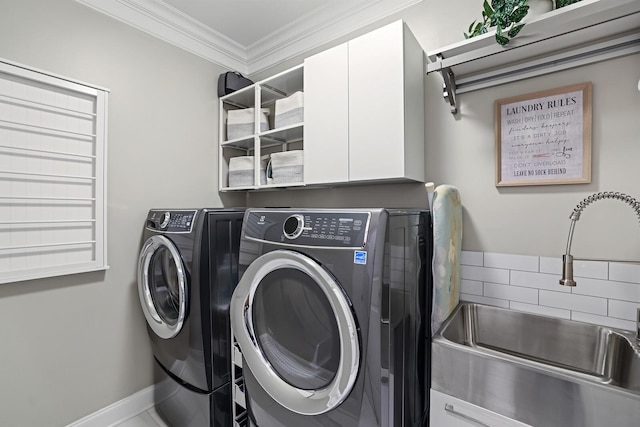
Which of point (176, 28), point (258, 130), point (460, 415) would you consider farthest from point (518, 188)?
point (176, 28)

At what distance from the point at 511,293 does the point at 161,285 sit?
6.60 ft

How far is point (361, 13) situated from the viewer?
193 centimetres

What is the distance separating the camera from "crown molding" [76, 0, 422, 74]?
188cm

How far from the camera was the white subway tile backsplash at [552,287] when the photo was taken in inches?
46.4

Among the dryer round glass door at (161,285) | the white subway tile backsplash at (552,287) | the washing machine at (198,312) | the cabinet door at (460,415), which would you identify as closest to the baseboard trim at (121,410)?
the washing machine at (198,312)

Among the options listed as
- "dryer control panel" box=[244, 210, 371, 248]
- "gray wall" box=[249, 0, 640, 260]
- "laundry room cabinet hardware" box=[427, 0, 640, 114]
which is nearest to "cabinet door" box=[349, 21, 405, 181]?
"laundry room cabinet hardware" box=[427, 0, 640, 114]

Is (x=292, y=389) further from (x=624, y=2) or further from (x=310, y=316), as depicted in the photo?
(x=624, y=2)

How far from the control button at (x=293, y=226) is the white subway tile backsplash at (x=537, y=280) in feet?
3.61

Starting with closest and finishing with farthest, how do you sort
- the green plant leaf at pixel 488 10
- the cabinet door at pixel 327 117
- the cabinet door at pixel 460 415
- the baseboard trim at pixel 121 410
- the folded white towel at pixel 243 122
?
the cabinet door at pixel 460 415 → the green plant leaf at pixel 488 10 → the cabinet door at pixel 327 117 → the baseboard trim at pixel 121 410 → the folded white towel at pixel 243 122

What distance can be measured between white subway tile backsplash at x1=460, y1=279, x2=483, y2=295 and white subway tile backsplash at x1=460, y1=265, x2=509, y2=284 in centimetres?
2

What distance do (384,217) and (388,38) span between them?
1054 millimetres

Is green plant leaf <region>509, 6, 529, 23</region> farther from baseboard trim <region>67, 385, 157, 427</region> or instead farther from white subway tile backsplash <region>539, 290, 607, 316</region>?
baseboard trim <region>67, 385, 157, 427</region>

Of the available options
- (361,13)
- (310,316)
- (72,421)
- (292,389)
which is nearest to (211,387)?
(292,389)

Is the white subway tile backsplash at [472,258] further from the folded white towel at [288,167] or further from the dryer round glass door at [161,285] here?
the dryer round glass door at [161,285]
